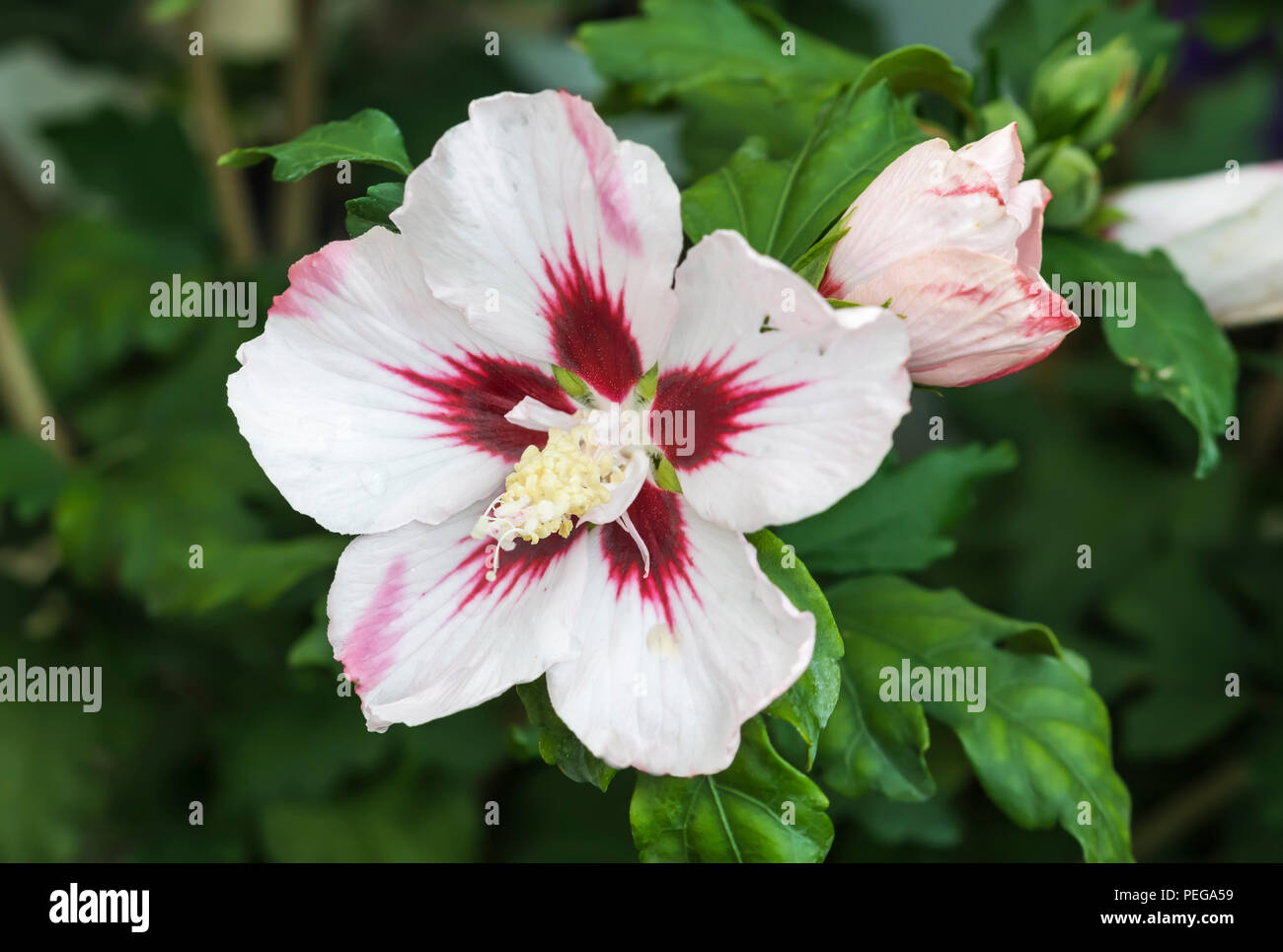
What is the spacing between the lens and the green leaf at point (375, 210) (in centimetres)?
60

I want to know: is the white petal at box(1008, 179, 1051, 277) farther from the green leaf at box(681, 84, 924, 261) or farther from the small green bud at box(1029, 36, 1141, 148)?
the small green bud at box(1029, 36, 1141, 148)

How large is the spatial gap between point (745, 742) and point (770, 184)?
312mm

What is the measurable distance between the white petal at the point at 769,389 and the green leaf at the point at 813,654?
0.12 ft

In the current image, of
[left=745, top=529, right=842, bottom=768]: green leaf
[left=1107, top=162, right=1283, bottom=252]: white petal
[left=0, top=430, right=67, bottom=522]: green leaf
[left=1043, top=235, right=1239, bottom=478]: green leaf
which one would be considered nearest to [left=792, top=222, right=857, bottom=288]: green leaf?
[left=745, top=529, right=842, bottom=768]: green leaf

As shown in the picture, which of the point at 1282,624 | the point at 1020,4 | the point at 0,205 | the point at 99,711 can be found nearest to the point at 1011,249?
the point at 1020,4

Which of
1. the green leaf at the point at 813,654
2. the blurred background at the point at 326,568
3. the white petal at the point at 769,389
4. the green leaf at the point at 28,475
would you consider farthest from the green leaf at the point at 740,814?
the green leaf at the point at 28,475

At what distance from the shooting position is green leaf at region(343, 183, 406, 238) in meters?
0.60

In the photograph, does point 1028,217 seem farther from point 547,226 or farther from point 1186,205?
point 1186,205

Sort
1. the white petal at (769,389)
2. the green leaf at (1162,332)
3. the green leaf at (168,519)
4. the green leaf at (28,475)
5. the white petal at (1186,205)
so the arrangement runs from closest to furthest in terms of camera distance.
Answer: the white petal at (769,389) < the green leaf at (1162,332) < the white petal at (1186,205) < the green leaf at (168,519) < the green leaf at (28,475)

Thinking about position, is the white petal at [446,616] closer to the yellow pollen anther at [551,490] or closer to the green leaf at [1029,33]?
the yellow pollen anther at [551,490]

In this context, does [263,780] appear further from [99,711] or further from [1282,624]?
[1282,624]

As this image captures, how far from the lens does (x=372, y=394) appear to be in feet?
1.92

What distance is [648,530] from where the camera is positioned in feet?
1.96

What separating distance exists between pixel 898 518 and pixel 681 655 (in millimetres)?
339
